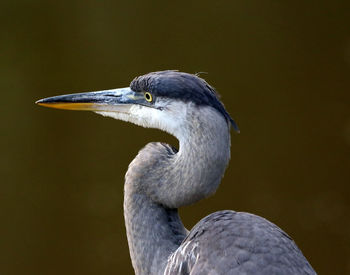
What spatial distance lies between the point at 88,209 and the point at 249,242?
7.25 feet

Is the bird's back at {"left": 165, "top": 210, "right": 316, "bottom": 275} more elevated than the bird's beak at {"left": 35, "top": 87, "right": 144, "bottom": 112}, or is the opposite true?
the bird's beak at {"left": 35, "top": 87, "right": 144, "bottom": 112}

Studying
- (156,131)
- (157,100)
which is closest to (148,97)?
(157,100)

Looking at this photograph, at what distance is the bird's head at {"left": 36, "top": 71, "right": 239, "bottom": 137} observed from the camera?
1.47 meters

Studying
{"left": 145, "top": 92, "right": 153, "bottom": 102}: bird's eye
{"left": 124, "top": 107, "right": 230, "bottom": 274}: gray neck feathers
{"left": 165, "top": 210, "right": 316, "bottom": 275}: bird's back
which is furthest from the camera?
{"left": 145, "top": 92, "right": 153, "bottom": 102}: bird's eye

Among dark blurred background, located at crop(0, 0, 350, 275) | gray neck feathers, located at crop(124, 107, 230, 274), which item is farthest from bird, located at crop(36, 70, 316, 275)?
dark blurred background, located at crop(0, 0, 350, 275)

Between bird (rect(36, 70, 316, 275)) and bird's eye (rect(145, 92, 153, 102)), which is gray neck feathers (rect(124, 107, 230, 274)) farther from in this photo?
bird's eye (rect(145, 92, 153, 102))

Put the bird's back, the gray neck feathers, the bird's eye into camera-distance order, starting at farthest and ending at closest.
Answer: the bird's eye → the gray neck feathers → the bird's back

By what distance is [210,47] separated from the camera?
12.4 ft

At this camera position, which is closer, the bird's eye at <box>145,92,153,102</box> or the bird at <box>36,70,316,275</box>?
the bird at <box>36,70,316,275</box>

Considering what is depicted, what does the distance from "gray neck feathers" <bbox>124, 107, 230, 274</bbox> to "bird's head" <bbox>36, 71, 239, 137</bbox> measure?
3 cm

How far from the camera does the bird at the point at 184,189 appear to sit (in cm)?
134

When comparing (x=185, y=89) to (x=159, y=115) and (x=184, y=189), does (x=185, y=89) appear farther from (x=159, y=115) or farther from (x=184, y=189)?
(x=184, y=189)

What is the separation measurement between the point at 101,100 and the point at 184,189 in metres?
0.35

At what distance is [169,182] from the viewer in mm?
1491
